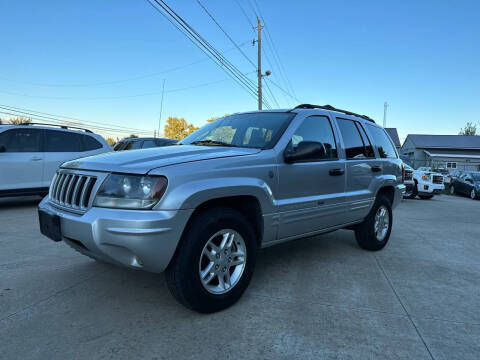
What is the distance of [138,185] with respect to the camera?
2.32 metres

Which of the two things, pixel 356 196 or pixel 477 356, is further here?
pixel 356 196

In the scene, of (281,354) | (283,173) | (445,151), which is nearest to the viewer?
(281,354)

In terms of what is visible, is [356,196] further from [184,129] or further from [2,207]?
[184,129]

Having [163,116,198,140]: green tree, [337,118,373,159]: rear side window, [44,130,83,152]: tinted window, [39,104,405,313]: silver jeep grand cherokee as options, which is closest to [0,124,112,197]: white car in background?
[44,130,83,152]: tinted window

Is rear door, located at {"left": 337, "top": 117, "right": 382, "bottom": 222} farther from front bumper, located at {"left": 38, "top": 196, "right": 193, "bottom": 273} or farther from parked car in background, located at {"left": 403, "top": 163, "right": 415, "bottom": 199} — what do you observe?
parked car in background, located at {"left": 403, "top": 163, "right": 415, "bottom": 199}

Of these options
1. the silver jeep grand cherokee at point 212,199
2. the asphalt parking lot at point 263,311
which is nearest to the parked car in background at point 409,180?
the asphalt parking lot at point 263,311

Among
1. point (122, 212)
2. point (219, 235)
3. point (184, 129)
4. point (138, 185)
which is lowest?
point (219, 235)

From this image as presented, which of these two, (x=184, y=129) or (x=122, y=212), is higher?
(x=184, y=129)

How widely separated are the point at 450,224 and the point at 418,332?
5955mm

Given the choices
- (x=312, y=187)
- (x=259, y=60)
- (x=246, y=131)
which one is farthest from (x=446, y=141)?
(x=246, y=131)

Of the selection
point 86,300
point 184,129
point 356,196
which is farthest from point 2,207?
point 184,129

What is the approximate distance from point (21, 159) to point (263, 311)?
657 cm

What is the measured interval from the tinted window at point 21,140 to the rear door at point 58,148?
190mm

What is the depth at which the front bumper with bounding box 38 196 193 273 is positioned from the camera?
7.22 feet
